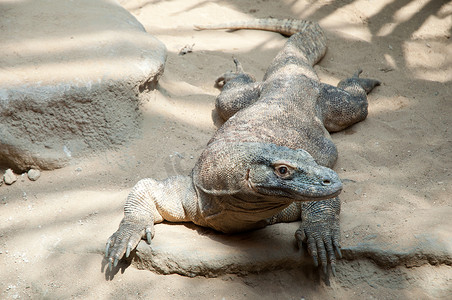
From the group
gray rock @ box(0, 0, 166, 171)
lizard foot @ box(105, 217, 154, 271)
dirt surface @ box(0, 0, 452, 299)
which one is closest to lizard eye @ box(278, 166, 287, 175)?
dirt surface @ box(0, 0, 452, 299)

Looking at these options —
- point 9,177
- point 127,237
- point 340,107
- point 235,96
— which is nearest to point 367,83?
point 340,107

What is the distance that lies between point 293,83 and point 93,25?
8.45 ft

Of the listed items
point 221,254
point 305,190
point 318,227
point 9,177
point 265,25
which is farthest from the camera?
point 265,25

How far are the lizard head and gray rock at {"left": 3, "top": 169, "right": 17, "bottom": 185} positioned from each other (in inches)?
109

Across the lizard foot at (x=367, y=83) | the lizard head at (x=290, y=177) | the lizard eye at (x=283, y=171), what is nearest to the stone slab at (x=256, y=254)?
the lizard head at (x=290, y=177)

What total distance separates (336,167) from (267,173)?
2.13 meters

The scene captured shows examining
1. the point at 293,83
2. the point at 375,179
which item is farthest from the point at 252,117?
the point at 375,179

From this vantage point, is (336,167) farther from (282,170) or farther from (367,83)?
(282,170)

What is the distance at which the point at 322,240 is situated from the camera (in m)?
3.63

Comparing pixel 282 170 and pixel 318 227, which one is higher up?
pixel 282 170

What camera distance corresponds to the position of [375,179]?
185 inches

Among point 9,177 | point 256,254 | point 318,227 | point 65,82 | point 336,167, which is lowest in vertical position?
point 9,177

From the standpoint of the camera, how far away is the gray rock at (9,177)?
461 cm

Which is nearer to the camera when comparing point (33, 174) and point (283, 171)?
point (283, 171)
